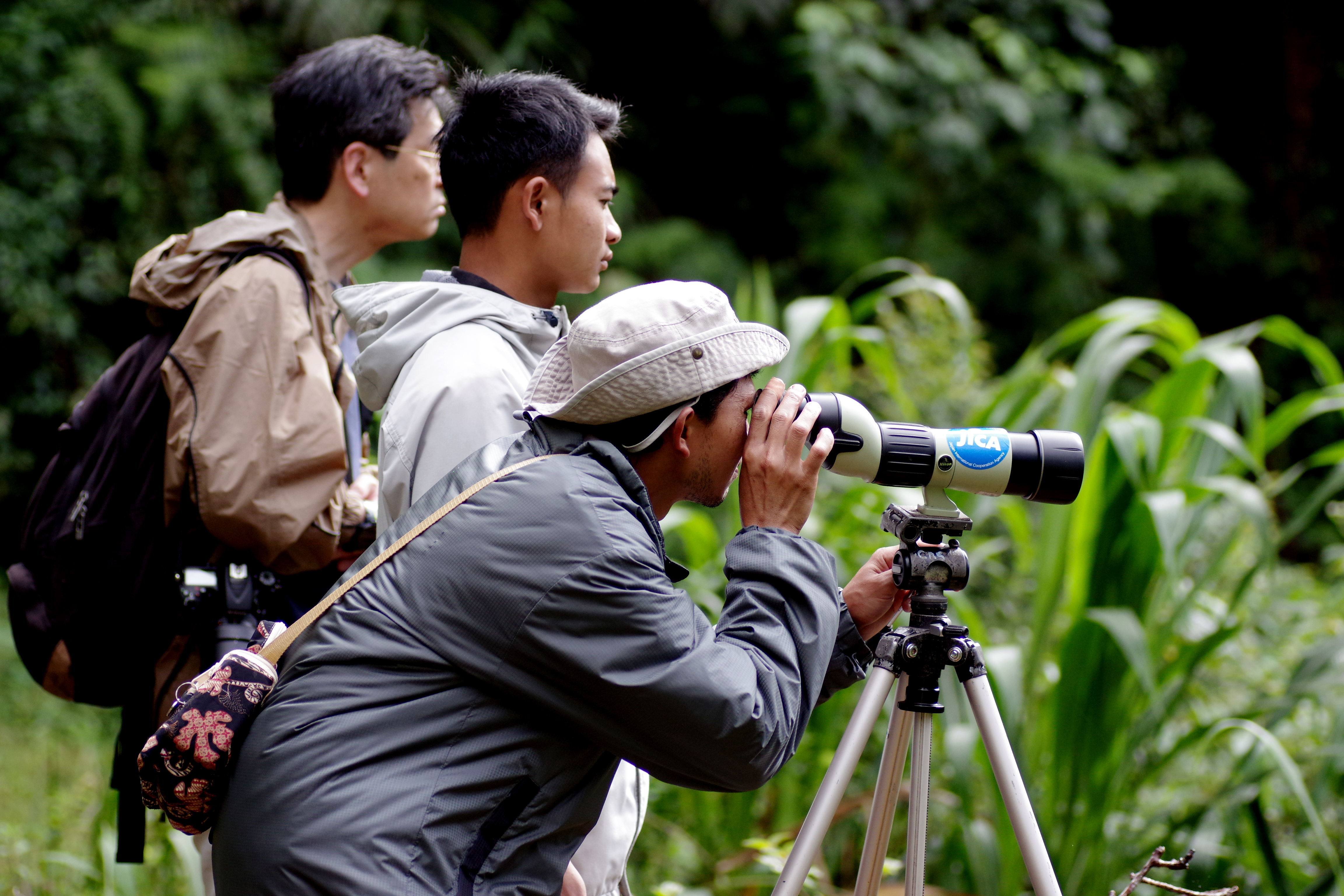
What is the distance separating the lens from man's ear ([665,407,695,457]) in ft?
4.49

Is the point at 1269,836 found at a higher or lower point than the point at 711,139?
lower

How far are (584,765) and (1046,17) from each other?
21.5 feet

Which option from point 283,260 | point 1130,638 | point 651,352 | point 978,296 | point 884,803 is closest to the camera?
point 651,352

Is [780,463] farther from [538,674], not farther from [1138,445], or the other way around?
[1138,445]

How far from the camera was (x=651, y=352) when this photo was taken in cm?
131

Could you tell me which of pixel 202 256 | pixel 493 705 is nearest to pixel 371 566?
pixel 493 705

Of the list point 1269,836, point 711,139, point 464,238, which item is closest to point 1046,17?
point 711,139

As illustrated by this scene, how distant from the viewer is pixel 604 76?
281 inches

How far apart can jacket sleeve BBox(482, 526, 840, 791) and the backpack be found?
3.26ft

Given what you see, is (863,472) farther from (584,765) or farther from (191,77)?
(191,77)

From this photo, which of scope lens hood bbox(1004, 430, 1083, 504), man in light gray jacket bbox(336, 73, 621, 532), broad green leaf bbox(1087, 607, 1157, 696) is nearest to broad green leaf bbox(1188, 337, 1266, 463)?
broad green leaf bbox(1087, 607, 1157, 696)

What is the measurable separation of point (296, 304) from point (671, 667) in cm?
108

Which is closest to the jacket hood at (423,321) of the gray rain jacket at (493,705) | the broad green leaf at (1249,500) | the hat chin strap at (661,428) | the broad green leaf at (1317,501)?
the hat chin strap at (661,428)

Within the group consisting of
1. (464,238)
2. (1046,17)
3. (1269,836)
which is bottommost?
(1269,836)
